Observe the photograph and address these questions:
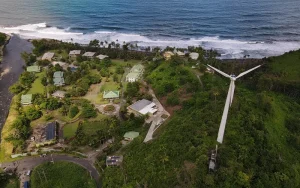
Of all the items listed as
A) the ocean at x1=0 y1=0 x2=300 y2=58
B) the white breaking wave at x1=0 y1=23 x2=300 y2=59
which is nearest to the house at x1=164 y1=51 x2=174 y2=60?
the white breaking wave at x1=0 y1=23 x2=300 y2=59

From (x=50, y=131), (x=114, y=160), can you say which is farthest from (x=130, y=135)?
(x=50, y=131)

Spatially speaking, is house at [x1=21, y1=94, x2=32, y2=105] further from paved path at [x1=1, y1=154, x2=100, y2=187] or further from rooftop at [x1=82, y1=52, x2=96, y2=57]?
rooftop at [x1=82, y1=52, x2=96, y2=57]

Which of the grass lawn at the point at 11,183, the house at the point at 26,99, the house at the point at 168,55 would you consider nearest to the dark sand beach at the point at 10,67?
the house at the point at 26,99

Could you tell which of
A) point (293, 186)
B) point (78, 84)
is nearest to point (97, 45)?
point (78, 84)

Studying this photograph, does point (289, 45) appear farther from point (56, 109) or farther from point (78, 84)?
point (56, 109)

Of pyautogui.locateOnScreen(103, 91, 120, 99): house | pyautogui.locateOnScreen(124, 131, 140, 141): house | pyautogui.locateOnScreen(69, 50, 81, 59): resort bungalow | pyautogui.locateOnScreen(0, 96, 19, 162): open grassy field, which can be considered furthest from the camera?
pyautogui.locateOnScreen(69, 50, 81, 59): resort bungalow

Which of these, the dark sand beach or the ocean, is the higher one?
the ocean
